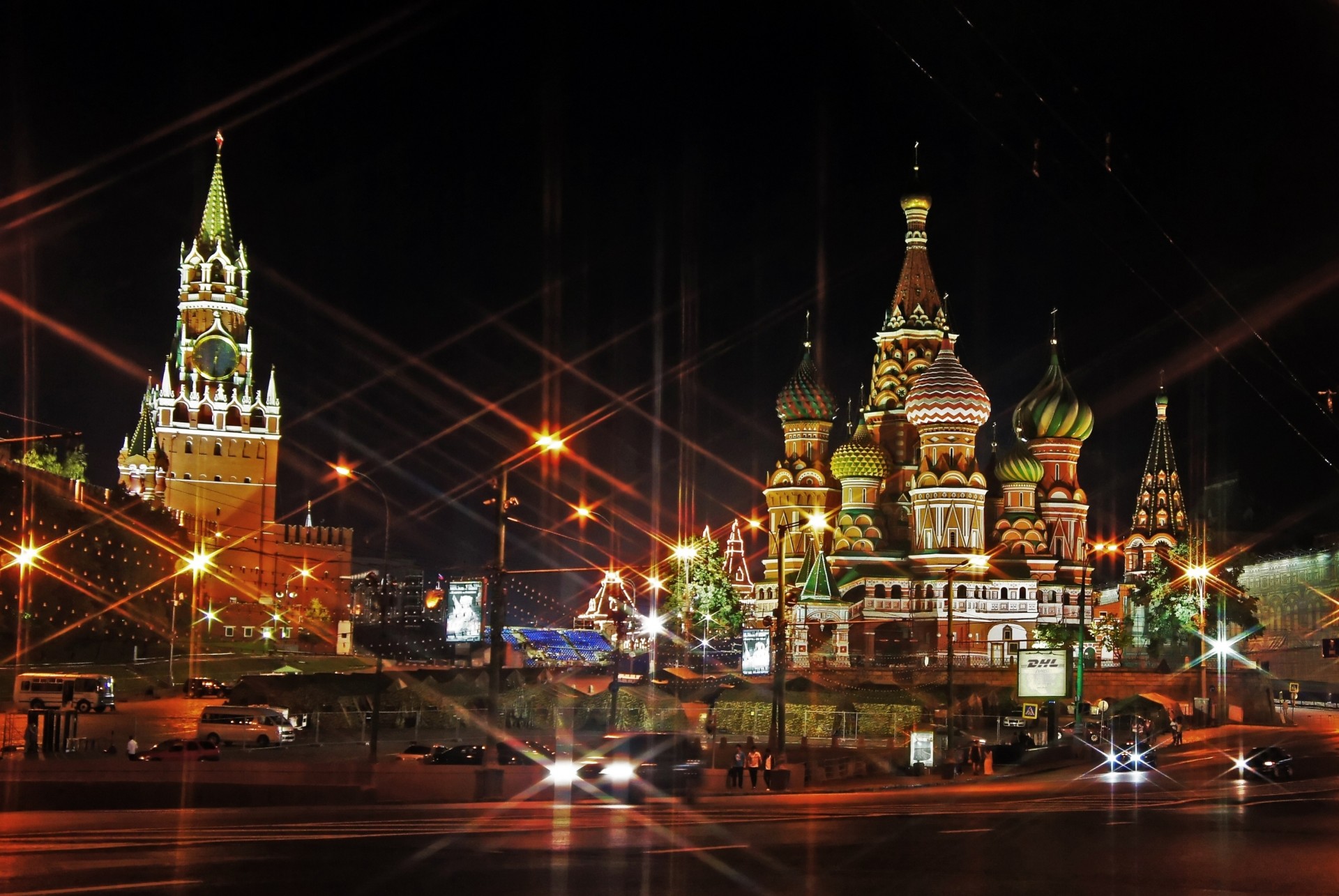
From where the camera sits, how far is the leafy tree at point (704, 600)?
327ft

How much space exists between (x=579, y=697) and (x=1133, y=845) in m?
45.6

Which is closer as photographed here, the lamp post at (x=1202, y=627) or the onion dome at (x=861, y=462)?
the lamp post at (x=1202, y=627)

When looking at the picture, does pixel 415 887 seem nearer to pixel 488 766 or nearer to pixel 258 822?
pixel 258 822

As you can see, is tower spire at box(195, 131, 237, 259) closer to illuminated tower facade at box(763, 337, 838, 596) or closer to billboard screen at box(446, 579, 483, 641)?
illuminated tower facade at box(763, 337, 838, 596)

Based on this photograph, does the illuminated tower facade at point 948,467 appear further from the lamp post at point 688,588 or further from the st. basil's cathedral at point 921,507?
the lamp post at point 688,588

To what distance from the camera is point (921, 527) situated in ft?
317

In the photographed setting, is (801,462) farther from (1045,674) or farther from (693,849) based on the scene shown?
(693,849)

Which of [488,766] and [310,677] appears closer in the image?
[488,766]

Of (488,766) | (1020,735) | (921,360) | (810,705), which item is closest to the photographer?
(488,766)

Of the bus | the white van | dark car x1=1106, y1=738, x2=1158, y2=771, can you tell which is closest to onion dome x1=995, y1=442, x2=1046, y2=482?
dark car x1=1106, y1=738, x2=1158, y2=771

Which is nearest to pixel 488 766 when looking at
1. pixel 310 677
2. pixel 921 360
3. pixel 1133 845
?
pixel 1133 845

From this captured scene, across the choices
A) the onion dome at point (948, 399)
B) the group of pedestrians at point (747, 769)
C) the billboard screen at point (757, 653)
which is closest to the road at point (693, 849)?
the group of pedestrians at point (747, 769)

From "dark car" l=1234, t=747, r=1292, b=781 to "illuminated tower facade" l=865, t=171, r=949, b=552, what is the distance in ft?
207

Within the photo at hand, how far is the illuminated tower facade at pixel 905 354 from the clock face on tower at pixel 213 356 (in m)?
54.3
